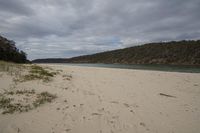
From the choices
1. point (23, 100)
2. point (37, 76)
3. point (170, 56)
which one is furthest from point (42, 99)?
point (170, 56)

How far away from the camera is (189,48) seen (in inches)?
2771

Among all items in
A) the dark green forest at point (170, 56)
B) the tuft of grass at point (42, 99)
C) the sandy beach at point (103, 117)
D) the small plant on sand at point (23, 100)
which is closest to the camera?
the sandy beach at point (103, 117)

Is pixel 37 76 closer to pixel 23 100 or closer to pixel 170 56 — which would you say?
pixel 23 100

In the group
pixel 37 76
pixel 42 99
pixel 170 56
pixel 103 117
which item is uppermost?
pixel 170 56

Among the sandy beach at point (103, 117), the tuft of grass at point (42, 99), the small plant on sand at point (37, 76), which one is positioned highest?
the small plant on sand at point (37, 76)

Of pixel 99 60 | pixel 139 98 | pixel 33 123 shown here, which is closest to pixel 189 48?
pixel 99 60

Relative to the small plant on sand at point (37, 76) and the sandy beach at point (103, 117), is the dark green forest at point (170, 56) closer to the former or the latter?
the small plant on sand at point (37, 76)

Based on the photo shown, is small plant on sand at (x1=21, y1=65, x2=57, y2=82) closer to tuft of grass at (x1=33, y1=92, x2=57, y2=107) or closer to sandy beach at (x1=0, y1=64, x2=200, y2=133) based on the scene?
sandy beach at (x1=0, y1=64, x2=200, y2=133)

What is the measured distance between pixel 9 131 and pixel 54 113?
1316 mm

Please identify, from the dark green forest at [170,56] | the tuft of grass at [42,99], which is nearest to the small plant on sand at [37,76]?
the tuft of grass at [42,99]

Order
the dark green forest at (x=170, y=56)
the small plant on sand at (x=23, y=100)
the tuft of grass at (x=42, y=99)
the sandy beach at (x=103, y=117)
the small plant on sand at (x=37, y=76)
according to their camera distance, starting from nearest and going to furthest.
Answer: the sandy beach at (x=103, y=117)
the small plant on sand at (x=23, y=100)
the tuft of grass at (x=42, y=99)
the small plant on sand at (x=37, y=76)
the dark green forest at (x=170, y=56)

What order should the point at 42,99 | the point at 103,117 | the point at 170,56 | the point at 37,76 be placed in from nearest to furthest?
the point at 103,117
the point at 42,99
the point at 37,76
the point at 170,56

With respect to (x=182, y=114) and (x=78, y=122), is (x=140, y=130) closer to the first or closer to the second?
(x=78, y=122)

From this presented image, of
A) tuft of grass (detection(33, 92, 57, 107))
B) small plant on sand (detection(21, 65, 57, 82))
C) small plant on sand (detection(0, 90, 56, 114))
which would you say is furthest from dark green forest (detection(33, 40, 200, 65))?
small plant on sand (detection(0, 90, 56, 114))
